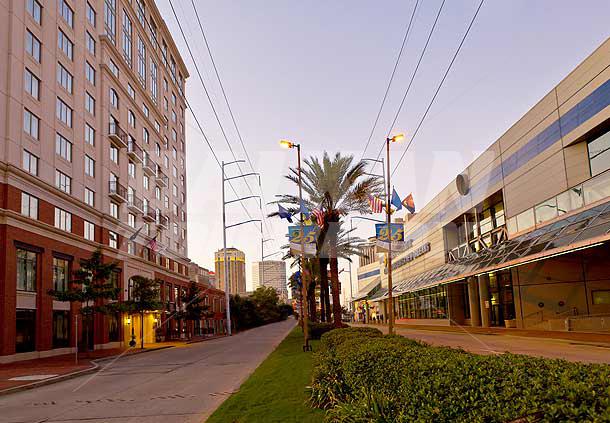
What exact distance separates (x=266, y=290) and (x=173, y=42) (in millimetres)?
73238

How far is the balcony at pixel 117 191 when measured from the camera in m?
47.5

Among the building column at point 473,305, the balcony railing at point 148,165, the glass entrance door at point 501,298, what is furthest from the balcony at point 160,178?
the glass entrance door at point 501,298

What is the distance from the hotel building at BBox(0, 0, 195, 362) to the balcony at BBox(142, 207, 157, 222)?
17 centimetres

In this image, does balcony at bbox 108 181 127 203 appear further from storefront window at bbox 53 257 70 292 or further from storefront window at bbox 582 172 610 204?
storefront window at bbox 582 172 610 204

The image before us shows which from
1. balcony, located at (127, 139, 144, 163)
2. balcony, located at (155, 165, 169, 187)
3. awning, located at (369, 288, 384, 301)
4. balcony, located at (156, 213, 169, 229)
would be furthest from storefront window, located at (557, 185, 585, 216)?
balcony, located at (155, 165, 169, 187)

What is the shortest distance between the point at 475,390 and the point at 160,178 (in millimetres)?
61166

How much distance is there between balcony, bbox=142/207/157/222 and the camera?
187 ft

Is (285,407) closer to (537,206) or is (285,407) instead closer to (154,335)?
(537,206)

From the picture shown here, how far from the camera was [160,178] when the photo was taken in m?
63.4

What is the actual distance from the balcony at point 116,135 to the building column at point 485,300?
32565 millimetres

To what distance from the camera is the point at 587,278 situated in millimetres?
33250

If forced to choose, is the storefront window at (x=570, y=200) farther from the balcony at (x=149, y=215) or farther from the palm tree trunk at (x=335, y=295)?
the balcony at (x=149, y=215)

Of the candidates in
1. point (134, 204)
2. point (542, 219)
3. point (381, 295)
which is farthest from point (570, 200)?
point (381, 295)

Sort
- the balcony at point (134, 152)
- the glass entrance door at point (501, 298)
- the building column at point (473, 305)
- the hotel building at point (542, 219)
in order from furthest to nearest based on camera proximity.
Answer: the balcony at point (134, 152), the building column at point (473, 305), the glass entrance door at point (501, 298), the hotel building at point (542, 219)
